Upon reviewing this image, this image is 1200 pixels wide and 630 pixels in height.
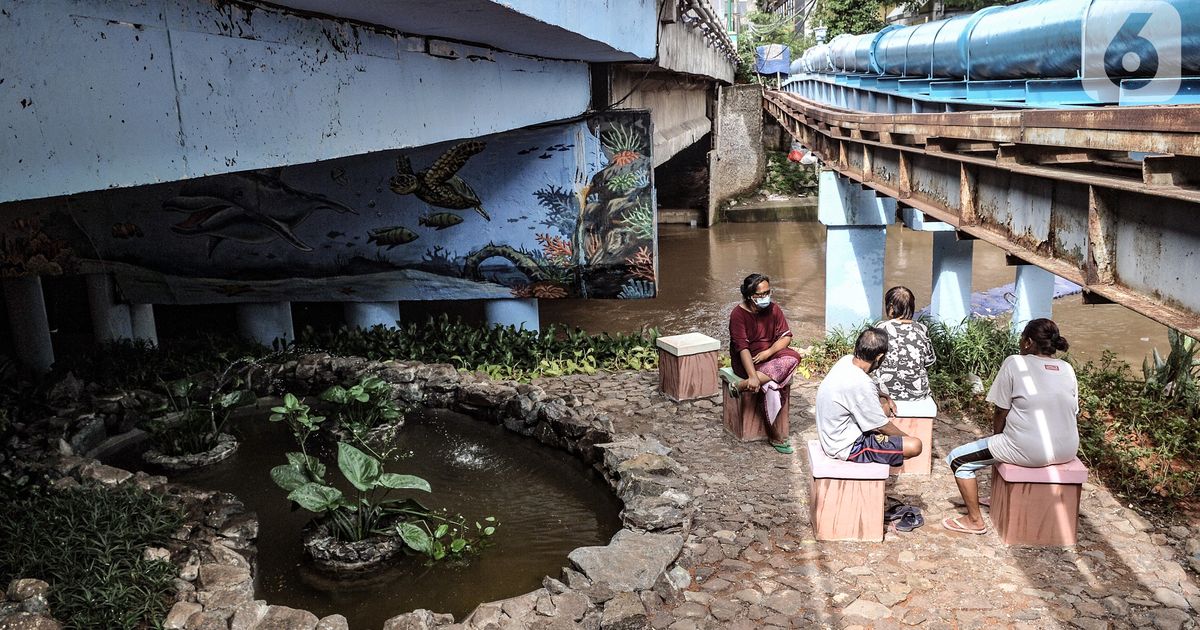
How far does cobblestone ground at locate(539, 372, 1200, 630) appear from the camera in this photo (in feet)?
16.9

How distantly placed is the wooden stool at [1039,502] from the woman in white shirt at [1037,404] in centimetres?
7

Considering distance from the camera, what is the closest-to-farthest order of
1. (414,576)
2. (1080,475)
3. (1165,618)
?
(1165,618) < (1080,475) < (414,576)

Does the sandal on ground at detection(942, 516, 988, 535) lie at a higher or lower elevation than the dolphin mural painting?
lower

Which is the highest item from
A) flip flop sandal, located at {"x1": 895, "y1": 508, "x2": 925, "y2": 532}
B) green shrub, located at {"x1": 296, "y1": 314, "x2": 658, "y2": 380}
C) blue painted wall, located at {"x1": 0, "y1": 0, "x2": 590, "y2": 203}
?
blue painted wall, located at {"x1": 0, "y1": 0, "x2": 590, "y2": 203}

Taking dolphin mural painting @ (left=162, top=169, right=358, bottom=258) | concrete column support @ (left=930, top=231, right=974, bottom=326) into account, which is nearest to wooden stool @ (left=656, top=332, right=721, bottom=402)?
concrete column support @ (left=930, top=231, right=974, bottom=326)

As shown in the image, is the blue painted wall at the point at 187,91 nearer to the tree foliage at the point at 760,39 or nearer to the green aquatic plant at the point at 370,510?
the green aquatic plant at the point at 370,510

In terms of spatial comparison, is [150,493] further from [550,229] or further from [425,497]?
[550,229]

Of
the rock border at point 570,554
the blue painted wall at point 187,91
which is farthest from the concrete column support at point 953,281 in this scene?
the blue painted wall at point 187,91

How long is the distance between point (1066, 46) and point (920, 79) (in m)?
5.32

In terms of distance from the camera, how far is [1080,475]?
5.62 meters

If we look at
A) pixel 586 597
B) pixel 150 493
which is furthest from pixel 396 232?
pixel 586 597

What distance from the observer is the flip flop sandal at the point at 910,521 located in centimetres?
617

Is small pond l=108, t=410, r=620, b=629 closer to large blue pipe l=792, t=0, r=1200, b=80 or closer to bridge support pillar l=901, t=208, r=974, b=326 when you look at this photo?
large blue pipe l=792, t=0, r=1200, b=80

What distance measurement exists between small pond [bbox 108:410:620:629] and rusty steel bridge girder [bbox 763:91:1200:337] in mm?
3605
